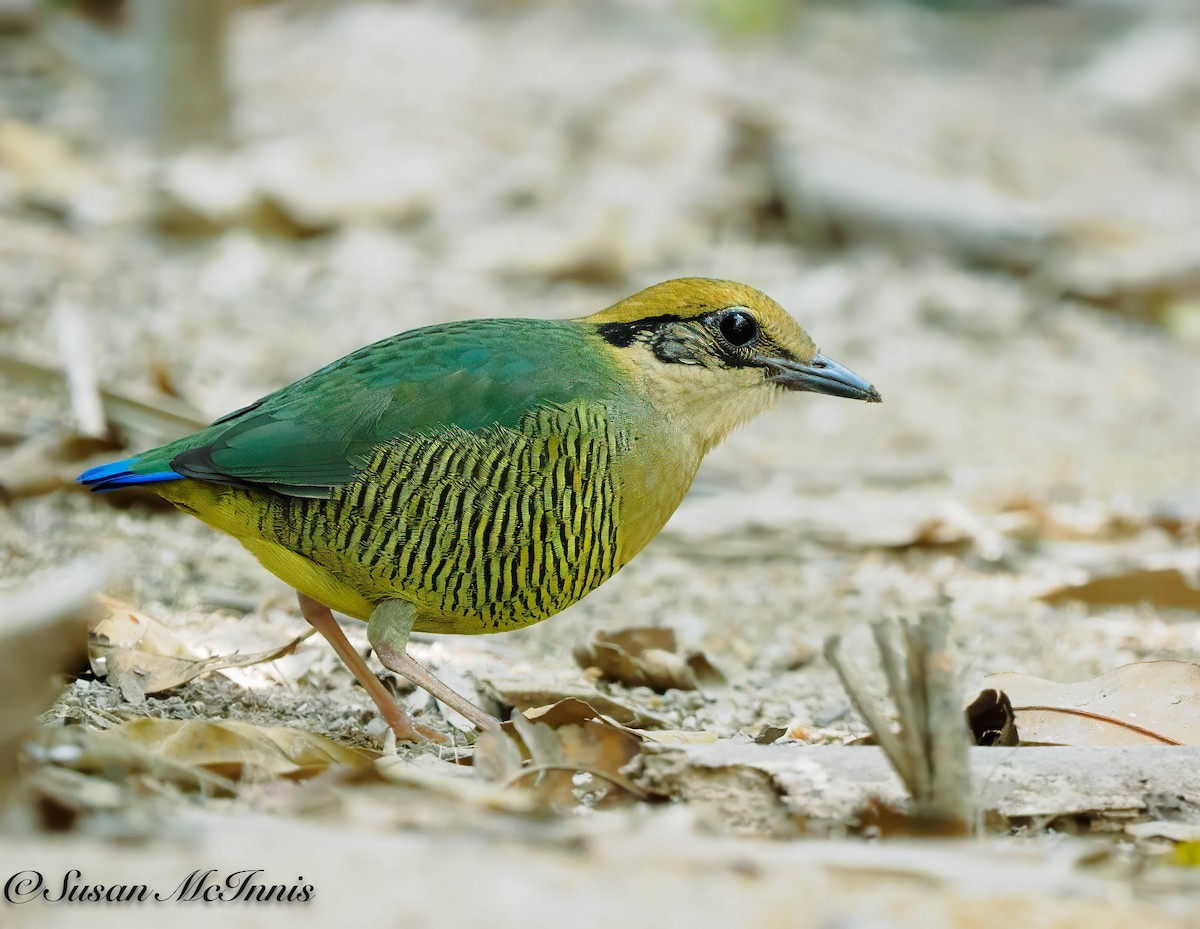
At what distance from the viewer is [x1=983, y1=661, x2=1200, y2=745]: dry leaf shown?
344cm

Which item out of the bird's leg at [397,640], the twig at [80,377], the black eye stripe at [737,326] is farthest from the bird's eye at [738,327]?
the twig at [80,377]

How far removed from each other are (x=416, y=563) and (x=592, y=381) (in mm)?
725

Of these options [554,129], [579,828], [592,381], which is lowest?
[579,828]

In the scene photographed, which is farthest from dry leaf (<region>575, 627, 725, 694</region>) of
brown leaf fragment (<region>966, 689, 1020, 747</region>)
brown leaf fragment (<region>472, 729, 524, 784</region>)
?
brown leaf fragment (<region>472, 729, 524, 784</region>)

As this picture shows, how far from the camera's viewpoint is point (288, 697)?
4121 millimetres

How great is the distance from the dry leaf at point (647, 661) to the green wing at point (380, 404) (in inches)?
39.3

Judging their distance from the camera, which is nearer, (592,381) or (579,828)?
(579,828)

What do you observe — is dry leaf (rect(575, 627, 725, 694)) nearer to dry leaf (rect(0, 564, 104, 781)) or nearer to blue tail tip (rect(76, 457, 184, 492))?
blue tail tip (rect(76, 457, 184, 492))

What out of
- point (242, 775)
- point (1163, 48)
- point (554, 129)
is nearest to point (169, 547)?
point (242, 775)

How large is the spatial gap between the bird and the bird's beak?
343 millimetres

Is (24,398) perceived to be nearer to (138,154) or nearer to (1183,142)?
(138,154)

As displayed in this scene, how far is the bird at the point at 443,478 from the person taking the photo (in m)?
3.71

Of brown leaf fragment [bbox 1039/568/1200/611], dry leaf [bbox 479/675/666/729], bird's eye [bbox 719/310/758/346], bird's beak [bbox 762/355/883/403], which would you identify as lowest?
dry leaf [bbox 479/675/666/729]

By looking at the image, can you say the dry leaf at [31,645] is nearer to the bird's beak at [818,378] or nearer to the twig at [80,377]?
the bird's beak at [818,378]
